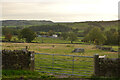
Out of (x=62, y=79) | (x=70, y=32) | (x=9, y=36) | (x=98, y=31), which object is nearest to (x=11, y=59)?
(x=62, y=79)

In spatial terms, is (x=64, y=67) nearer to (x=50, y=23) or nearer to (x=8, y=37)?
(x=50, y=23)

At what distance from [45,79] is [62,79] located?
695mm

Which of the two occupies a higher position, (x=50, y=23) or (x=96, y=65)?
(x=50, y=23)

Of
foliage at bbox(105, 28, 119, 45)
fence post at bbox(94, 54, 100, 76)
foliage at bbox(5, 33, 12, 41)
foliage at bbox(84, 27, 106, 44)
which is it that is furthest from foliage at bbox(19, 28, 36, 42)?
foliage at bbox(84, 27, 106, 44)

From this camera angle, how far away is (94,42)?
4391 centimetres

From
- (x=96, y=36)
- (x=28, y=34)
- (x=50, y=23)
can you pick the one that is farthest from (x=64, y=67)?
(x=96, y=36)

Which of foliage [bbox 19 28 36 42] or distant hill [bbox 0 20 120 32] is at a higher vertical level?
distant hill [bbox 0 20 120 32]

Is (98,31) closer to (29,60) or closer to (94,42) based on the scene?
(94,42)

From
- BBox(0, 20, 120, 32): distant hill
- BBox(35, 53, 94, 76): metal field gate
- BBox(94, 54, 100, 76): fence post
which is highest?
BBox(0, 20, 120, 32): distant hill

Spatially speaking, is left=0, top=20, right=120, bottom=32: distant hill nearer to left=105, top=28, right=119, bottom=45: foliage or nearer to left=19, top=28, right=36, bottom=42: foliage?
left=19, top=28, right=36, bottom=42: foliage

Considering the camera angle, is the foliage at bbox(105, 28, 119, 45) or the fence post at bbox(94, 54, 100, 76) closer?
the fence post at bbox(94, 54, 100, 76)

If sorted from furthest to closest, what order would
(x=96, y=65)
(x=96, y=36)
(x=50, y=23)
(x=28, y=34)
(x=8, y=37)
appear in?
(x=96, y=36) → (x=8, y=37) → (x=50, y=23) → (x=28, y=34) → (x=96, y=65)

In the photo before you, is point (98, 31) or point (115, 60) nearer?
point (115, 60)

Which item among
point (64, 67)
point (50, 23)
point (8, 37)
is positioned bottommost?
point (64, 67)
